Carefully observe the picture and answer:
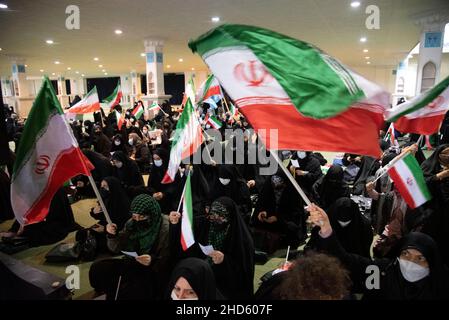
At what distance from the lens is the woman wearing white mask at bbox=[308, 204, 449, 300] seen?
2.24 m

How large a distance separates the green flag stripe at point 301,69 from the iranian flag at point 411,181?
3.90ft

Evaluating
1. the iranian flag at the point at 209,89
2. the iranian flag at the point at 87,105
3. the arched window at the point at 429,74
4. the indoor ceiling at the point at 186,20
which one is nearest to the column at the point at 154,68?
the indoor ceiling at the point at 186,20

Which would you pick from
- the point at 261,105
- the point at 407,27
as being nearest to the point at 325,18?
the point at 407,27

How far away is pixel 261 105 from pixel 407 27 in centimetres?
1148

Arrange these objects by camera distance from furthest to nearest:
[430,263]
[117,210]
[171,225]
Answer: [117,210] → [171,225] → [430,263]

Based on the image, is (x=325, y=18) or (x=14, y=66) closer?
(x=325, y=18)

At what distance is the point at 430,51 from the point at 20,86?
19.8m

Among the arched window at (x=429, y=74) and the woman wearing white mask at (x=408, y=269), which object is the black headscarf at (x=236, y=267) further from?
the arched window at (x=429, y=74)

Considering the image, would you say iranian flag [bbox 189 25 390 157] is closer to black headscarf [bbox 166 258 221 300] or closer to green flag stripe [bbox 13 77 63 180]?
black headscarf [bbox 166 258 221 300]

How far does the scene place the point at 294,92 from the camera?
2.05m

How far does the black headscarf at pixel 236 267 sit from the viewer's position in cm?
289
